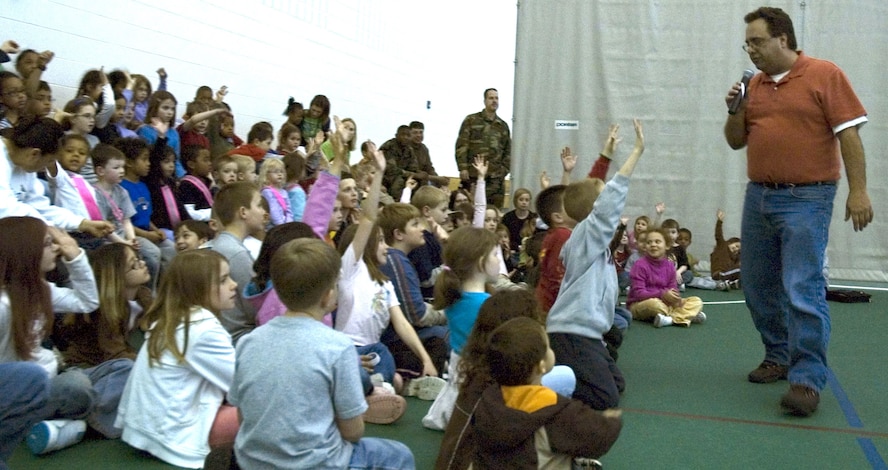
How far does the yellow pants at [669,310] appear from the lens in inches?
265

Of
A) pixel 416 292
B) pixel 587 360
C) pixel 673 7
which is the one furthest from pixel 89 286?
pixel 673 7

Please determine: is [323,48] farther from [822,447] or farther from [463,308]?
[822,447]

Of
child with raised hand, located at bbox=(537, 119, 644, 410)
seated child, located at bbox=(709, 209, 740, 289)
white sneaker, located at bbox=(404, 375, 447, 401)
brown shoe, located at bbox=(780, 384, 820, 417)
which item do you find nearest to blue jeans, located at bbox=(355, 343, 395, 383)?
white sneaker, located at bbox=(404, 375, 447, 401)

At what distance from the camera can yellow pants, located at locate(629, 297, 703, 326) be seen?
6738 millimetres

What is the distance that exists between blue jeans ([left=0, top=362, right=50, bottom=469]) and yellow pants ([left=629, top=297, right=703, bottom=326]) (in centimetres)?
471

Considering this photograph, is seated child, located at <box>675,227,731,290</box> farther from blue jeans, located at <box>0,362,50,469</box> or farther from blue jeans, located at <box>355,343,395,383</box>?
blue jeans, located at <box>0,362,50,469</box>

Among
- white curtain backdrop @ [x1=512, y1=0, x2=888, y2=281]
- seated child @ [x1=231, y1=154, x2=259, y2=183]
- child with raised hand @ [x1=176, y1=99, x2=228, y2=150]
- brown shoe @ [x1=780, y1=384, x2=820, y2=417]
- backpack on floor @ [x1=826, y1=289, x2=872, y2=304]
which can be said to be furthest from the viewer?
white curtain backdrop @ [x1=512, y1=0, x2=888, y2=281]

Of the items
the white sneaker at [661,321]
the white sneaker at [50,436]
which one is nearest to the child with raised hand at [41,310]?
the white sneaker at [50,436]

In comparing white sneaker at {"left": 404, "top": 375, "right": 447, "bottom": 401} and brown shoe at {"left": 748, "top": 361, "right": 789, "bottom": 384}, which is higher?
brown shoe at {"left": 748, "top": 361, "right": 789, "bottom": 384}

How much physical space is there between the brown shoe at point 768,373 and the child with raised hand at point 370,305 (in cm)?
168

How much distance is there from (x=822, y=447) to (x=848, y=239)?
737 centimetres

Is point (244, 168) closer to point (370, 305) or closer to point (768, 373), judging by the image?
point (370, 305)

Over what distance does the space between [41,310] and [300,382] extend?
3.64 ft

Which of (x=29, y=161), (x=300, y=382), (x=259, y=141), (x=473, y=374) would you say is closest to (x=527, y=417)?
(x=473, y=374)
